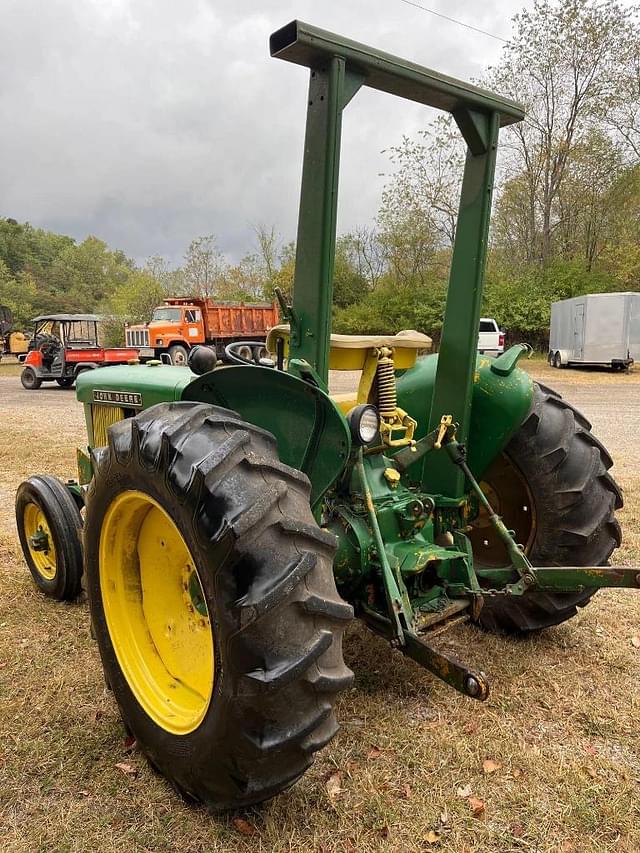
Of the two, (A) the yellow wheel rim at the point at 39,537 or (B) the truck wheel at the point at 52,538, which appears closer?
(B) the truck wheel at the point at 52,538

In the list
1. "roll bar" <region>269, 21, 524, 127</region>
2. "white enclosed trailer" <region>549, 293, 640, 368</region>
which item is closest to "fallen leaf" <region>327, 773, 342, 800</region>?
"roll bar" <region>269, 21, 524, 127</region>

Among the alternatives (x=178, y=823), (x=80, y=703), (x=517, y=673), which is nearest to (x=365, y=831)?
(x=178, y=823)

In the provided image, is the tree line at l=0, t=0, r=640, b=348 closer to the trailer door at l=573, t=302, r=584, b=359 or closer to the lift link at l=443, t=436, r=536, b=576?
the trailer door at l=573, t=302, r=584, b=359

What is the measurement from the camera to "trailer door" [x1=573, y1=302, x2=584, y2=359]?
2020 centimetres

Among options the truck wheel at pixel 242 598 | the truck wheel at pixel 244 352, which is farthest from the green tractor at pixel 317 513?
the truck wheel at pixel 244 352

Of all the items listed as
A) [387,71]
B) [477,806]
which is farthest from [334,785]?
[387,71]

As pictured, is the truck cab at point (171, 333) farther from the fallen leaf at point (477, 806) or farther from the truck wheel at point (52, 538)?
the fallen leaf at point (477, 806)

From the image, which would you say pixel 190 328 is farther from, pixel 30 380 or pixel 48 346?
pixel 30 380

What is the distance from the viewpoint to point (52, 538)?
11.8ft

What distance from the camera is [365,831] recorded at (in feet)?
6.48

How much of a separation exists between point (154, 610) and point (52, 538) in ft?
4.82

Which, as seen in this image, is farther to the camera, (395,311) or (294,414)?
(395,311)

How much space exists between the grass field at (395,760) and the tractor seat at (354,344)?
1.38m

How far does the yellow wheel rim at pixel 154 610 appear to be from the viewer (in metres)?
2.24
